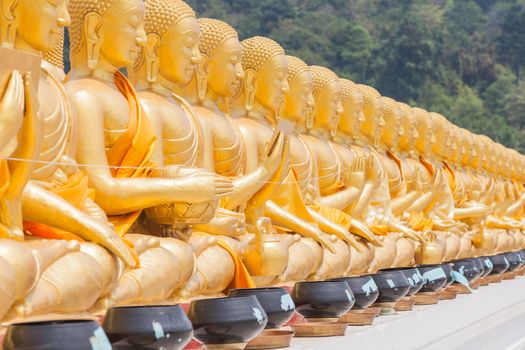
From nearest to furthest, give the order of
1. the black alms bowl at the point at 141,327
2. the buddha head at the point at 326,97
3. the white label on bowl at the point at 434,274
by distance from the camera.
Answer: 1. the black alms bowl at the point at 141,327
2. the white label on bowl at the point at 434,274
3. the buddha head at the point at 326,97

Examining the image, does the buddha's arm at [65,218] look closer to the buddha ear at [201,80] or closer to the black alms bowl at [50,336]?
the black alms bowl at [50,336]

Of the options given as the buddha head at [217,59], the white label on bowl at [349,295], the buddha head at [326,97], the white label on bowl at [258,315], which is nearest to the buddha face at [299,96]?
the buddha head at [326,97]

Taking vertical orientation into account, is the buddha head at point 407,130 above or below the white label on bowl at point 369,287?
below

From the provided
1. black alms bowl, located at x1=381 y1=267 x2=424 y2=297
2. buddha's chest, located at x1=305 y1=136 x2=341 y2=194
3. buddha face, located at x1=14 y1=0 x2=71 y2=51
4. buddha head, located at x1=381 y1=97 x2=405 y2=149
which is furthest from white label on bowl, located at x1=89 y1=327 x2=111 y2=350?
buddha head, located at x1=381 y1=97 x2=405 y2=149

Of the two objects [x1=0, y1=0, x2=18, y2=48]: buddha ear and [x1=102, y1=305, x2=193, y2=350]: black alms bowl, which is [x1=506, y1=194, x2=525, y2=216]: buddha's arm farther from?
[x1=102, y1=305, x2=193, y2=350]: black alms bowl

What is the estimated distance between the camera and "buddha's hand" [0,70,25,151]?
3.53 metres

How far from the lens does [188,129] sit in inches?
219

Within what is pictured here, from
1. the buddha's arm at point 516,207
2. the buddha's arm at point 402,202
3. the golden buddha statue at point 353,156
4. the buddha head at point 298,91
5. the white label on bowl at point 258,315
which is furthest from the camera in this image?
the buddha's arm at point 516,207

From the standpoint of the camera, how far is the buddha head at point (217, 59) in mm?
6238

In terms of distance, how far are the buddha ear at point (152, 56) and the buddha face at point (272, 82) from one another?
153 centimetres

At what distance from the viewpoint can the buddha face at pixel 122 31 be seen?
5048 mm

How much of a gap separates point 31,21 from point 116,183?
96 cm

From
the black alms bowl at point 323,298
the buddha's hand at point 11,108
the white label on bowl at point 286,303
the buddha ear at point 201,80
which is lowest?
the black alms bowl at point 323,298

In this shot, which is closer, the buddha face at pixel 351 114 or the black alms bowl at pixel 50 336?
the black alms bowl at pixel 50 336
